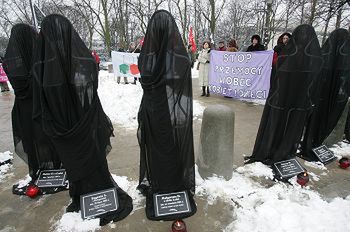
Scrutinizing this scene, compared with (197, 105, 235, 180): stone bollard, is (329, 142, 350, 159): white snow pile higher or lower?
lower

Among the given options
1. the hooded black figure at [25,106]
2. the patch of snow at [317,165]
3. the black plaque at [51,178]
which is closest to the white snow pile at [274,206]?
the patch of snow at [317,165]

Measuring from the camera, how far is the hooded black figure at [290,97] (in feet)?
11.5

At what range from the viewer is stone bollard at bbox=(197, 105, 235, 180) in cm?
340

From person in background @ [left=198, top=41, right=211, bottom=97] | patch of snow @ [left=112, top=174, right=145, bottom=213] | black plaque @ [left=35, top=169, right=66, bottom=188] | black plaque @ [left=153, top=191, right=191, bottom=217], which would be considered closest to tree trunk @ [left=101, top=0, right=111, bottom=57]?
person in background @ [left=198, top=41, right=211, bottom=97]

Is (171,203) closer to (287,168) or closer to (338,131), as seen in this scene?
(287,168)

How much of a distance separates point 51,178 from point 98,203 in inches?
38.8

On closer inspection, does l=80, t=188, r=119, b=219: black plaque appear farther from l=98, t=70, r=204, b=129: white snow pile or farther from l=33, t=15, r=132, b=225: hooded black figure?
l=98, t=70, r=204, b=129: white snow pile

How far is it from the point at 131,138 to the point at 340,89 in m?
4.01

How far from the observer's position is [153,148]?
292 cm

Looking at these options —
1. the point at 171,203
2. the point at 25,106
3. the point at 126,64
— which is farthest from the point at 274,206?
the point at 126,64

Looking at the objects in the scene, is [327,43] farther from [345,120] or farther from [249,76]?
[249,76]

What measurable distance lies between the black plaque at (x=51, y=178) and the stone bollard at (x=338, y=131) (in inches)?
179

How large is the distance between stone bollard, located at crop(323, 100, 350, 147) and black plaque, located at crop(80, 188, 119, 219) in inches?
156

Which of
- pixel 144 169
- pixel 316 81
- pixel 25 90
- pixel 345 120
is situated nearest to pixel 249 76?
pixel 345 120
